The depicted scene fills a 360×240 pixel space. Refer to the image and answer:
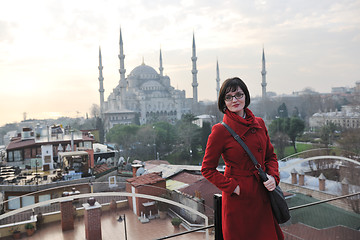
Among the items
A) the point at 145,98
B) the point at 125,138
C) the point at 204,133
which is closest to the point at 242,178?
the point at 204,133

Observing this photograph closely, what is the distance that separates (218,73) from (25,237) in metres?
31.0

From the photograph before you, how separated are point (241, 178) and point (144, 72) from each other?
36.2 m

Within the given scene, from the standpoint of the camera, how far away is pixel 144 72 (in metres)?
36.6

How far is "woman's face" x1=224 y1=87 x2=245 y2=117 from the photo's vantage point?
45.6 inches

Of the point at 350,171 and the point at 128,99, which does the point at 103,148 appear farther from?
the point at 128,99

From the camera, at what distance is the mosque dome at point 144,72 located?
3628cm

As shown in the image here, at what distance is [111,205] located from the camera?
2396mm

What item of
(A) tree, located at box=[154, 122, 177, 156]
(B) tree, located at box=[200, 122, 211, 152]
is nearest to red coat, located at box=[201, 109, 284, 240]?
(B) tree, located at box=[200, 122, 211, 152]

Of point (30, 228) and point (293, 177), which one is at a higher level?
point (30, 228)

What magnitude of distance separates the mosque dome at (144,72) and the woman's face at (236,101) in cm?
3537

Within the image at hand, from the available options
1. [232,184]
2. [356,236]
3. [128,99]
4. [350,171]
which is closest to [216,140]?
[232,184]

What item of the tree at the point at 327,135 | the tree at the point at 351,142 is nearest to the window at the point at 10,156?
the tree at the point at 351,142

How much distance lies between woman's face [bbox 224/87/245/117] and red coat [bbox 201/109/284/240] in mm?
31

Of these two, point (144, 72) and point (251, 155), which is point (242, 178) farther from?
point (144, 72)
